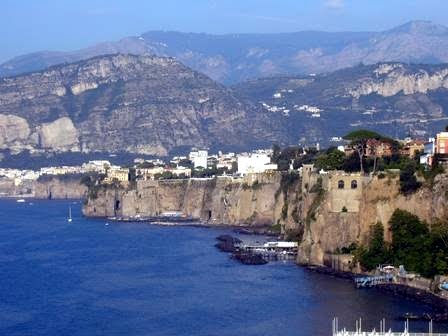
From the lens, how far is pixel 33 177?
188 m

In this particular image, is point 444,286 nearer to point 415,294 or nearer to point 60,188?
point 415,294

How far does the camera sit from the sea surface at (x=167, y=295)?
49.1 m

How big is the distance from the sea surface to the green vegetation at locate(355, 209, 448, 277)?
236 cm

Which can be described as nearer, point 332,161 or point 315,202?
point 315,202

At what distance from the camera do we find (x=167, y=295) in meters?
58.0

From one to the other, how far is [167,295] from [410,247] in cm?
1042

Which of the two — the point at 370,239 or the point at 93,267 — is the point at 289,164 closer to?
the point at 93,267

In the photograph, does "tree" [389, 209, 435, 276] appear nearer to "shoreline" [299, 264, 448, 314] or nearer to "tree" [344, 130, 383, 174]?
"shoreline" [299, 264, 448, 314]

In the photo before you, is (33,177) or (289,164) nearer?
(289,164)

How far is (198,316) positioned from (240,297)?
5292 mm

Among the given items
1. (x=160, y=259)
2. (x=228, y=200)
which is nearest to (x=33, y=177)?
(x=228, y=200)

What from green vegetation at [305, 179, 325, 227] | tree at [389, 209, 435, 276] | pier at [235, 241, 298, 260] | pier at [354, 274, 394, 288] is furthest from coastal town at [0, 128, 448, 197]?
pier at [354, 274, 394, 288]

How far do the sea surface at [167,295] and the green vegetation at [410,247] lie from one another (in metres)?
2.36

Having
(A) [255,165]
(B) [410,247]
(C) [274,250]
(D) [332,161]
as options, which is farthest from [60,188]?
(B) [410,247]
